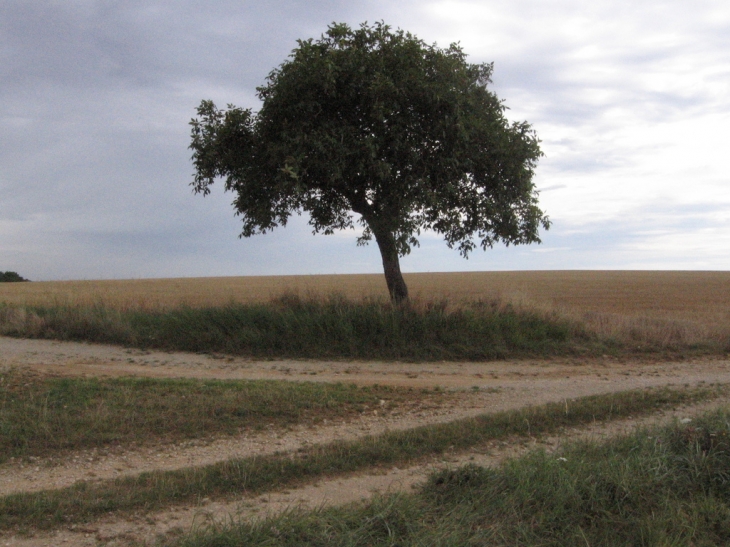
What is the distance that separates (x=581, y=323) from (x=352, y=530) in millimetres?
11612

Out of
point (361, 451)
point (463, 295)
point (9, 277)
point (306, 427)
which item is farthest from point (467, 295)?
point (9, 277)

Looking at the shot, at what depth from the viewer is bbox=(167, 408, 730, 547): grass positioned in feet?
12.4

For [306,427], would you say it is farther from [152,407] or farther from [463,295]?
[463,295]

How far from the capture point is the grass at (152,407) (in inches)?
250

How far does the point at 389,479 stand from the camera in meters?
5.09

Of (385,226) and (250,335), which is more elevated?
(385,226)

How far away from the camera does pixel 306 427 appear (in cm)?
690

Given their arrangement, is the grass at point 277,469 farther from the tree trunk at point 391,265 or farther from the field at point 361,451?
the tree trunk at point 391,265

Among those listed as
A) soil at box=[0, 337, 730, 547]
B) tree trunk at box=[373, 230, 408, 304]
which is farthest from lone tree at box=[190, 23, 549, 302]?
soil at box=[0, 337, 730, 547]

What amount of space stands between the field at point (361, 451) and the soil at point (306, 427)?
1.2 inches

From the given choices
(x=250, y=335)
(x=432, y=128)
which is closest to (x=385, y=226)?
(x=432, y=128)

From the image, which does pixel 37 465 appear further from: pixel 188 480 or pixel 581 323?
pixel 581 323

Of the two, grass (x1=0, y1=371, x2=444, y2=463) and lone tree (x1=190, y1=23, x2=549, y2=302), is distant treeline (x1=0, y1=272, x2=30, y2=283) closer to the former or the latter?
lone tree (x1=190, y1=23, x2=549, y2=302)

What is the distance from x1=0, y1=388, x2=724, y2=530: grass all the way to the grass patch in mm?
5021
